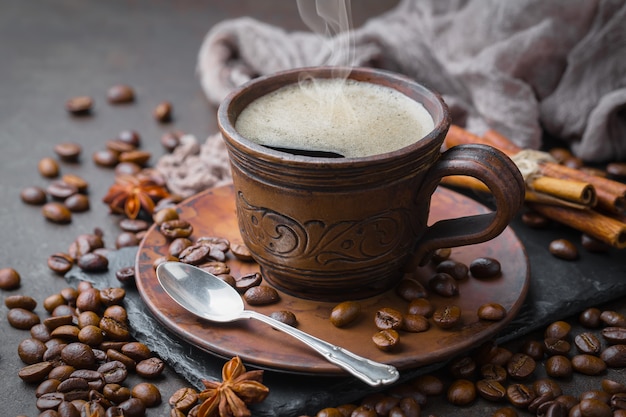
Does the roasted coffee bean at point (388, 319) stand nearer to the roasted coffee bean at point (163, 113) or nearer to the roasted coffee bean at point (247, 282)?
the roasted coffee bean at point (247, 282)

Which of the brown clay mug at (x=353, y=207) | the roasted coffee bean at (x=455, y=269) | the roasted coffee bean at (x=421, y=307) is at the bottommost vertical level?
the roasted coffee bean at (x=455, y=269)

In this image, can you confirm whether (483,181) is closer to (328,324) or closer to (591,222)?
(328,324)

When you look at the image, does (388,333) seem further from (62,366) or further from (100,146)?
(100,146)

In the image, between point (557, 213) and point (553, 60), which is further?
point (553, 60)

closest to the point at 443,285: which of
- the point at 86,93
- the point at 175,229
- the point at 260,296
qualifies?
the point at 260,296

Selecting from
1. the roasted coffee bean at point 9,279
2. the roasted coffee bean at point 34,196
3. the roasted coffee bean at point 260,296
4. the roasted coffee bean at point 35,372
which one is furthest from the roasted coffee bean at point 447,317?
the roasted coffee bean at point 34,196

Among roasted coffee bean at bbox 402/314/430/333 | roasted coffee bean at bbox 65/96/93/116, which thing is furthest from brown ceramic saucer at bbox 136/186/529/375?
roasted coffee bean at bbox 65/96/93/116

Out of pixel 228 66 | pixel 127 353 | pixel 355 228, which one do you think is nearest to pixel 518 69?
pixel 228 66
